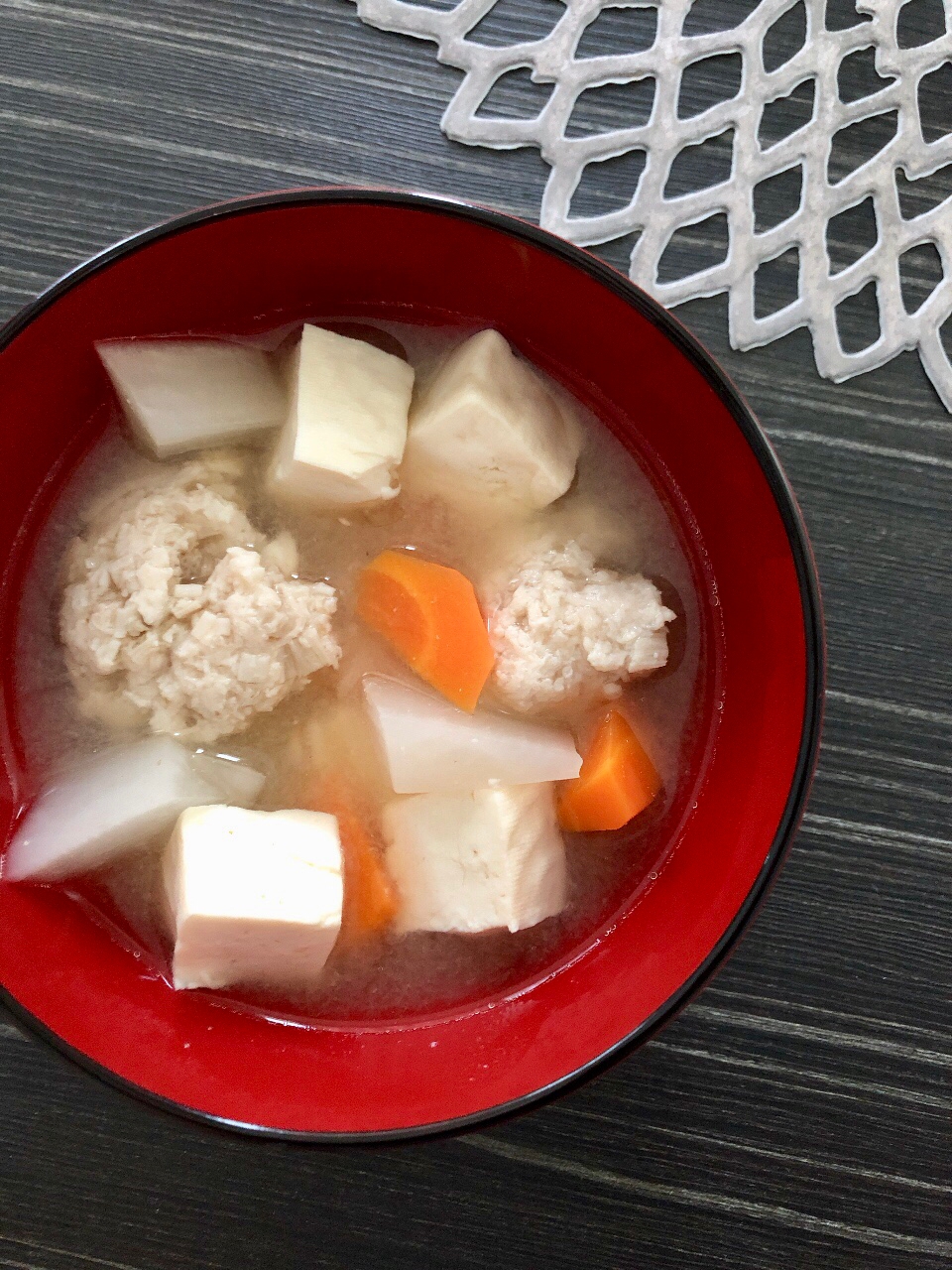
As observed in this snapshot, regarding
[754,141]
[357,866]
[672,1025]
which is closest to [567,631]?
[357,866]

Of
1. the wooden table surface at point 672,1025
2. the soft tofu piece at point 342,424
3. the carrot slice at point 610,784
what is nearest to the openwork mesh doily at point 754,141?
the wooden table surface at point 672,1025

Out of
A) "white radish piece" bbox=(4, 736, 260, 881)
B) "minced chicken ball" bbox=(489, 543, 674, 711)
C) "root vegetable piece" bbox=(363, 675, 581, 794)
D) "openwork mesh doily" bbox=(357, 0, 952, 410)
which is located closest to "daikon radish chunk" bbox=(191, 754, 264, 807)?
"white radish piece" bbox=(4, 736, 260, 881)

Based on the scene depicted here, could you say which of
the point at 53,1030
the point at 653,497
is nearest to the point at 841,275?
the point at 653,497

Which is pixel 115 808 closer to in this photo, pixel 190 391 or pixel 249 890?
pixel 249 890

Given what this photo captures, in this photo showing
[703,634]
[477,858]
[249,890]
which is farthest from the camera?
[703,634]

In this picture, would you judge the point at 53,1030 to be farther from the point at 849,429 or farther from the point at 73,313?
the point at 849,429

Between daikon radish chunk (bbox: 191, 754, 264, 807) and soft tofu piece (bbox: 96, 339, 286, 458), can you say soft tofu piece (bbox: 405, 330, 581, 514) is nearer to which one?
soft tofu piece (bbox: 96, 339, 286, 458)
